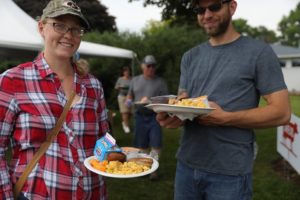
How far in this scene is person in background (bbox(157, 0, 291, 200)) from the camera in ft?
6.79

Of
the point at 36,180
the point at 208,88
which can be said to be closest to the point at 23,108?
the point at 36,180

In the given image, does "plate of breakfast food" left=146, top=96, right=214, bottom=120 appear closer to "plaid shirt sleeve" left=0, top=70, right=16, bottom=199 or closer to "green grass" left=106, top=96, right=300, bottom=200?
"plaid shirt sleeve" left=0, top=70, right=16, bottom=199

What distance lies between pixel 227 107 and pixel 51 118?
1019 millimetres

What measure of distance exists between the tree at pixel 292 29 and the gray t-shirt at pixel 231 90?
8293cm

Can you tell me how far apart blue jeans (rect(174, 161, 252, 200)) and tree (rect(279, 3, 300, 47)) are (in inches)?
3268

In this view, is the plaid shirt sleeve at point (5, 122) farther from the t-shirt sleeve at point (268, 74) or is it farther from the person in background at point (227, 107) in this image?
the t-shirt sleeve at point (268, 74)

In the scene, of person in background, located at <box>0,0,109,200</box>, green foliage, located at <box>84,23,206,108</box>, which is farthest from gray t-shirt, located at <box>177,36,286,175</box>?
green foliage, located at <box>84,23,206,108</box>

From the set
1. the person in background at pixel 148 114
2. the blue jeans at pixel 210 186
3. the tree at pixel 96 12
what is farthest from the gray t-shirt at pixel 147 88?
the tree at pixel 96 12

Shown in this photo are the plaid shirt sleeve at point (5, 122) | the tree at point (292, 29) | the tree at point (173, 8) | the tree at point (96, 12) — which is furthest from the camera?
the tree at point (292, 29)

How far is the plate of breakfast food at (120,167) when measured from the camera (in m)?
1.88

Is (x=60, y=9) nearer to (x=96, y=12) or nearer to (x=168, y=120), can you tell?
(x=168, y=120)

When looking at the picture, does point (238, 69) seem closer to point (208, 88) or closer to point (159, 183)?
point (208, 88)

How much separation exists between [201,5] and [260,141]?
24.8 ft

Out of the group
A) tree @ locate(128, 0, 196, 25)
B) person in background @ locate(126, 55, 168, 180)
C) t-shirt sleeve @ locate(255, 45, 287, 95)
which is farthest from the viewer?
tree @ locate(128, 0, 196, 25)
